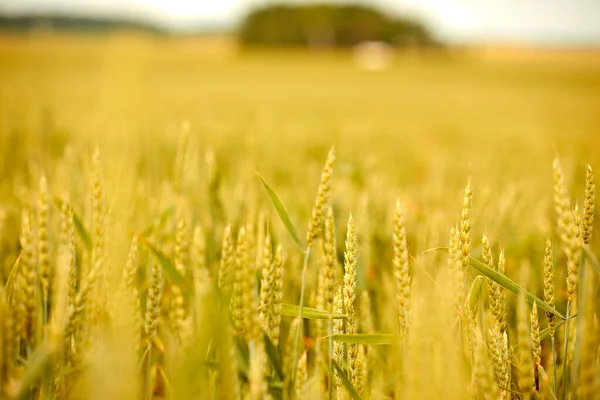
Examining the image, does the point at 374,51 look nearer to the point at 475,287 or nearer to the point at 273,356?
the point at 475,287

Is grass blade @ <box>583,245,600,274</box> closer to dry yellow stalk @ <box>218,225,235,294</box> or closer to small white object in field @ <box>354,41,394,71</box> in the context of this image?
dry yellow stalk @ <box>218,225,235,294</box>

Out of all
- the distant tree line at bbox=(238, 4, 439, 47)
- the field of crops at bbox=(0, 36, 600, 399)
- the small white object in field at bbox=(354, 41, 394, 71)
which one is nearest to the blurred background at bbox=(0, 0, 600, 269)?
the field of crops at bbox=(0, 36, 600, 399)

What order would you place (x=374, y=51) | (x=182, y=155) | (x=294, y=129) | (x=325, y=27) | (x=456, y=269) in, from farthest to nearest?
(x=325, y=27) → (x=374, y=51) → (x=294, y=129) → (x=182, y=155) → (x=456, y=269)

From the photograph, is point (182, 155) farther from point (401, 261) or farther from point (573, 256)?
point (573, 256)

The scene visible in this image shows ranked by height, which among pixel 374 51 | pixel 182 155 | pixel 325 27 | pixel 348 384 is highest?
pixel 325 27

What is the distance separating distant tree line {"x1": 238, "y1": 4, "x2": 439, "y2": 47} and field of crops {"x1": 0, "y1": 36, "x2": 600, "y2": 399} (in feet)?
92.7

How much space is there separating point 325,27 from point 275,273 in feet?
106

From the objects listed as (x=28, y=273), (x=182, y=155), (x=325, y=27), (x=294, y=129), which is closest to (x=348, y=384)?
(x=28, y=273)

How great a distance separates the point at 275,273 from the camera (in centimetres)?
64

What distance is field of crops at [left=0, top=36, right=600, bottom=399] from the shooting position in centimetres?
48

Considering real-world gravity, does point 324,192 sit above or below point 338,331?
above

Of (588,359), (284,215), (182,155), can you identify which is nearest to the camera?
(588,359)

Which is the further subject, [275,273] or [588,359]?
[275,273]

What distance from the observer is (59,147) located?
9.01 feet
